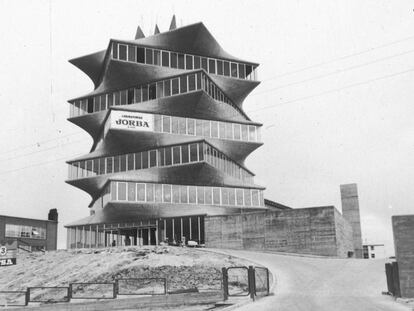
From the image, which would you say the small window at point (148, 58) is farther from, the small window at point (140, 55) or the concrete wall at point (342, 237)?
the concrete wall at point (342, 237)

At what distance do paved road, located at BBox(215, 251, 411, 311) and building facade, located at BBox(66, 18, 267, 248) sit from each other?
21.3 metres

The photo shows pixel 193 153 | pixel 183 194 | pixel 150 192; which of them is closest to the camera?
pixel 150 192

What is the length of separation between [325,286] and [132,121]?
128 ft

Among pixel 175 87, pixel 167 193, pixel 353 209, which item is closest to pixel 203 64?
pixel 175 87

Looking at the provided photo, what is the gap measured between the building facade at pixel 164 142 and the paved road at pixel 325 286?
21262 millimetres

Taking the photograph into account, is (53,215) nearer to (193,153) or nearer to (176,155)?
(176,155)

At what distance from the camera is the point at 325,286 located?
26.9m

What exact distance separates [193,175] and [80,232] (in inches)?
606

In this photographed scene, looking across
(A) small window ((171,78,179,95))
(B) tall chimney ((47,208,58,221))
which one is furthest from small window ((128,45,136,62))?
(B) tall chimney ((47,208,58,221))

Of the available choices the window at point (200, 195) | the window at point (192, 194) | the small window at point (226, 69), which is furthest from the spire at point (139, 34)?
the window at point (200, 195)

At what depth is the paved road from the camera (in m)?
20.5

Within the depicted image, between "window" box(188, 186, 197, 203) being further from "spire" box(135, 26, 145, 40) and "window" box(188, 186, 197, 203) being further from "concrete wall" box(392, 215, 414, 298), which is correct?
"concrete wall" box(392, 215, 414, 298)

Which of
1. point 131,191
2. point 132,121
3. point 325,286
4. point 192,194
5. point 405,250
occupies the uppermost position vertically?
point 132,121

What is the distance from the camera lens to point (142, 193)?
59562 mm
